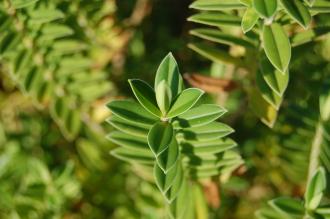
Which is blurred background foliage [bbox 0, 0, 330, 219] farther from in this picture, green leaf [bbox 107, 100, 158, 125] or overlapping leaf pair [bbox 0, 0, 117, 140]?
green leaf [bbox 107, 100, 158, 125]

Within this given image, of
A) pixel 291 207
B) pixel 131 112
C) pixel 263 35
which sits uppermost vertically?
pixel 263 35

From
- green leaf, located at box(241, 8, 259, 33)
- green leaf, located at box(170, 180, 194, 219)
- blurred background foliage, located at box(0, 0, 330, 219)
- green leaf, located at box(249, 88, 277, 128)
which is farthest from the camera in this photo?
blurred background foliage, located at box(0, 0, 330, 219)

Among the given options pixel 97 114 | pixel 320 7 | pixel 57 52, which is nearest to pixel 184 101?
pixel 320 7

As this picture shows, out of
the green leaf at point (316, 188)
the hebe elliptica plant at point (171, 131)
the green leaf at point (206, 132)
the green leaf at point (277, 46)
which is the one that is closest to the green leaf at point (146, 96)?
the hebe elliptica plant at point (171, 131)

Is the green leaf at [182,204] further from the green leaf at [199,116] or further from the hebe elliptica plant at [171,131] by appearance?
the green leaf at [199,116]

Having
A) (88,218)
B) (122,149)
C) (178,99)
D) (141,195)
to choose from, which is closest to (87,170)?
(88,218)

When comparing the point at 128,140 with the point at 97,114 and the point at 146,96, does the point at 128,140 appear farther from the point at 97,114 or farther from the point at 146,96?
the point at 97,114

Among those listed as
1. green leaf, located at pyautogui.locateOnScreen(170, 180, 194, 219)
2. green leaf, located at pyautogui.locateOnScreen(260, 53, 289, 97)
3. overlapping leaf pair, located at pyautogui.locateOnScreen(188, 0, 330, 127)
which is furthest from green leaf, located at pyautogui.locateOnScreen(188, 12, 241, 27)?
green leaf, located at pyautogui.locateOnScreen(170, 180, 194, 219)
